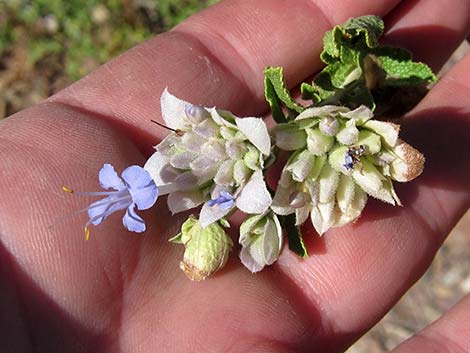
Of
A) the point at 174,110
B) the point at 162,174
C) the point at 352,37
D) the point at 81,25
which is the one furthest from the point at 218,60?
the point at 81,25

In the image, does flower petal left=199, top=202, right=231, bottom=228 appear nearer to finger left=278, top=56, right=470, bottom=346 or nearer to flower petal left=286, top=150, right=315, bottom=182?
flower petal left=286, top=150, right=315, bottom=182

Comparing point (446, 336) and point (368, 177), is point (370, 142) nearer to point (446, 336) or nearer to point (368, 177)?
point (368, 177)

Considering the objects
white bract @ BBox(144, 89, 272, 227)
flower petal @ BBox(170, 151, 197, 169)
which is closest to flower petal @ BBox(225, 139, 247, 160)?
white bract @ BBox(144, 89, 272, 227)

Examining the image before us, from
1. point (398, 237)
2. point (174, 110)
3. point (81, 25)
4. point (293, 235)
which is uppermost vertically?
point (174, 110)

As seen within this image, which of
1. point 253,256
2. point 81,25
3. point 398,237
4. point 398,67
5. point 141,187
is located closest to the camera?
point 141,187

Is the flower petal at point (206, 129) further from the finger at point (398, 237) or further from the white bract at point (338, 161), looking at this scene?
the finger at point (398, 237)

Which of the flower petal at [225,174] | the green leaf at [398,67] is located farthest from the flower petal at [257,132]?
the green leaf at [398,67]

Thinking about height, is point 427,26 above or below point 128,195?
below
